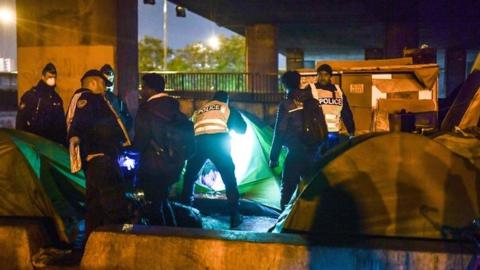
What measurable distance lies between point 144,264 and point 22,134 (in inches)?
88.6

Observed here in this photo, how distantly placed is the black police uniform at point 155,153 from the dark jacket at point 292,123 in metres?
1.33

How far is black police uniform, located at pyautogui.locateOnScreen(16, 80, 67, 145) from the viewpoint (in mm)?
7164

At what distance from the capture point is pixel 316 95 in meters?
7.37

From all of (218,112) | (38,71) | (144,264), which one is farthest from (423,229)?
(38,71)

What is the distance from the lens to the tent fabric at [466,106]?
19.4 feet

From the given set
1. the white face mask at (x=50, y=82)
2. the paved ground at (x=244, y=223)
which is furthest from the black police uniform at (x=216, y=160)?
the white face mask at (x=50, y=82)

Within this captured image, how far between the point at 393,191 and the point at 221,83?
77.5 feet

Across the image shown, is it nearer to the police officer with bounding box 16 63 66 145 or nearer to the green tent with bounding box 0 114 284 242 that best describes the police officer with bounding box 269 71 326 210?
the green tent with bounding box 0 114 284 242

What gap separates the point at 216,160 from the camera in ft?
22.0

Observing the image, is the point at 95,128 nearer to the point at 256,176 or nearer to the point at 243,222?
the point at 243,222

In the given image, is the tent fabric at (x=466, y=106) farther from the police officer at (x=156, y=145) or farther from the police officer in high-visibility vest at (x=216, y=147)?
the police officer at (x=156, y=145)

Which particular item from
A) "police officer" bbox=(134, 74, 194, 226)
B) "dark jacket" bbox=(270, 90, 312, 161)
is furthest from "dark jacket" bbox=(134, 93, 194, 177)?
"dark jacket" bbox=(270, 90, 312, 161)

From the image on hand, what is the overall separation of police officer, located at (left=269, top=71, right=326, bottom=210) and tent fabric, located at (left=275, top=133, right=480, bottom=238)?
1.86m

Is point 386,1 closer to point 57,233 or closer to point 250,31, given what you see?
point 250,31
